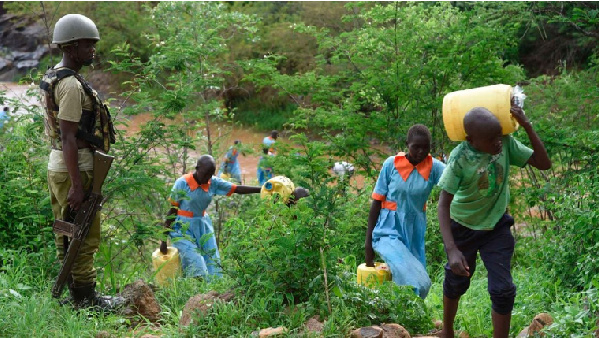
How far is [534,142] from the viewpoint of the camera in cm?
373

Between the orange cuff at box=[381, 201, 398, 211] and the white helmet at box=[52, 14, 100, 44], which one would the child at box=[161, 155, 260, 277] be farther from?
the white helmet at box=[52, 14, 100, 44]

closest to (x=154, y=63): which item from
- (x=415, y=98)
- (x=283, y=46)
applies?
(x=415, y=98)

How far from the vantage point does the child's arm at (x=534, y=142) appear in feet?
11.7

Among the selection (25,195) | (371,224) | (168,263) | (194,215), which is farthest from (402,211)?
(25,195)

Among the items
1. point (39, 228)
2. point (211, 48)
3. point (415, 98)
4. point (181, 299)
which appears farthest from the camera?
point (211, 48)

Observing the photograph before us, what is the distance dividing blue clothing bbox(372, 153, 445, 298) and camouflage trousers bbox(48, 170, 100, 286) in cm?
204

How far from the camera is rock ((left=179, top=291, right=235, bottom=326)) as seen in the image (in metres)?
4.15

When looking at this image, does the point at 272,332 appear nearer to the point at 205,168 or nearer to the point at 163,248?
the point at 163,248

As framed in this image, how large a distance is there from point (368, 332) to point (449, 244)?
Answer: 0.63m

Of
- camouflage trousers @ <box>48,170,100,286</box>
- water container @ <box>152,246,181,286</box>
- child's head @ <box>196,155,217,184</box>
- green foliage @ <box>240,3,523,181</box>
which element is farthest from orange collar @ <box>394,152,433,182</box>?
green foliage @ <box>240,3,523,181</box>

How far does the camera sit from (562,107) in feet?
34.1

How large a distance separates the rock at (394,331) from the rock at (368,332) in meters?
0.11

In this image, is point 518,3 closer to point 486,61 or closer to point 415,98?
point 486,61

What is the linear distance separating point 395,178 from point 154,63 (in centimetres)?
232
